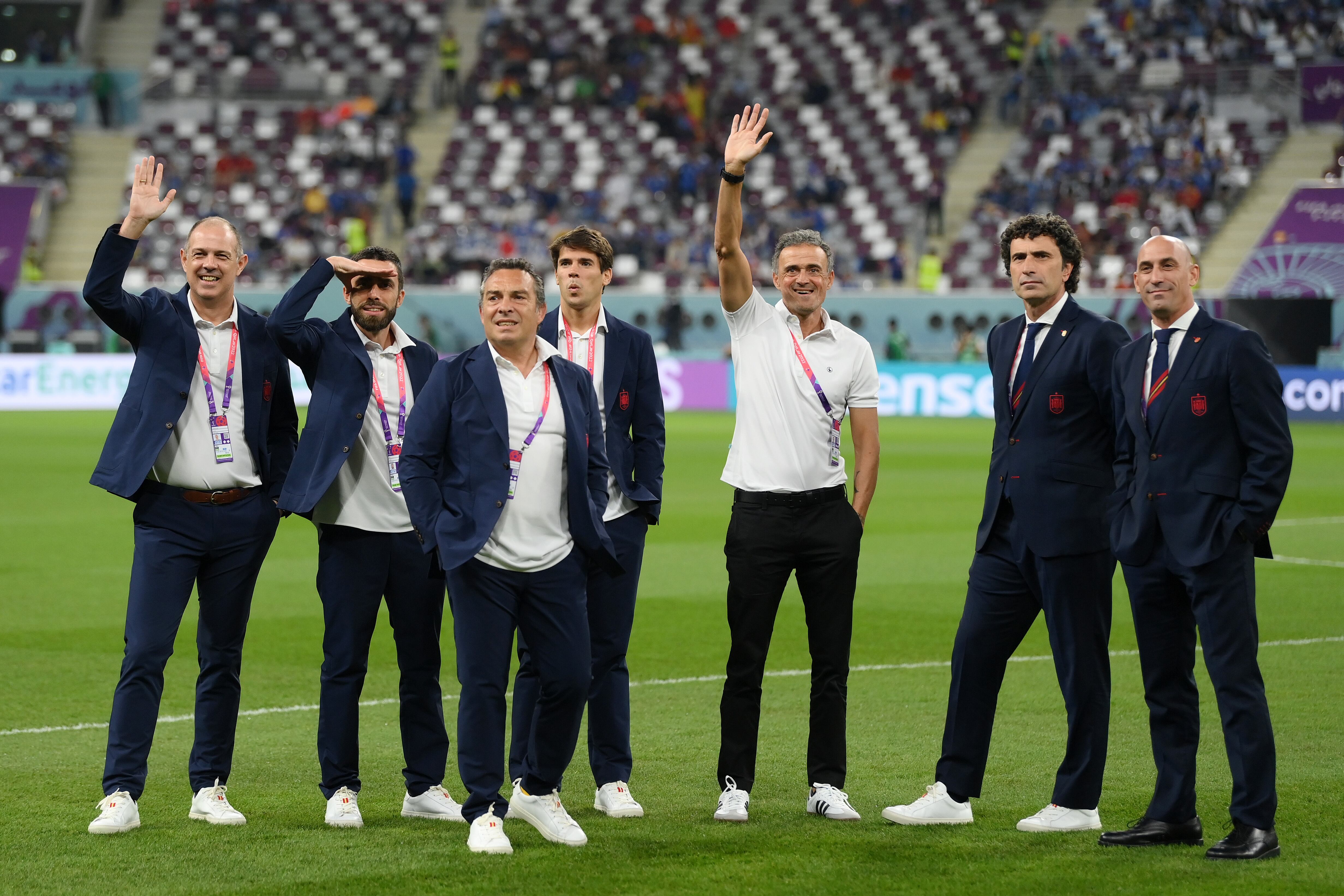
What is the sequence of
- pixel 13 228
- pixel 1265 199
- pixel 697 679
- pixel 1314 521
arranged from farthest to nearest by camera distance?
pixel 13 228
pixel 1265 199
pixel 1314 521
pixel 697 679

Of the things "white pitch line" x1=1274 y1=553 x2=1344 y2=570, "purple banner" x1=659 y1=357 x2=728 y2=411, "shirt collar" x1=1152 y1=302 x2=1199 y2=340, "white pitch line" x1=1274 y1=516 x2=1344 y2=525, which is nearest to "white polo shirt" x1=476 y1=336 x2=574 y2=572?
"shirt collar" x1=1152 y1=302 x2=1199 y2=340

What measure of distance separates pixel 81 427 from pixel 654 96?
21.6 metres

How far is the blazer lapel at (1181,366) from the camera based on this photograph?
5.96m

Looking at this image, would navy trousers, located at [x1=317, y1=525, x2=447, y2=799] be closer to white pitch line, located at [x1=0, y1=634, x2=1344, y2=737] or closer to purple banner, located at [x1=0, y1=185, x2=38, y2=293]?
white pitch line, located at [x1=0, y1=634, x2=1344, y2=737]

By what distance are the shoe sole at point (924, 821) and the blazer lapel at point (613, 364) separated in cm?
194

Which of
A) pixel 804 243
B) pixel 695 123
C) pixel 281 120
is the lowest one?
pixel 804 243

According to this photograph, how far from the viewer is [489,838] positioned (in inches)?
233

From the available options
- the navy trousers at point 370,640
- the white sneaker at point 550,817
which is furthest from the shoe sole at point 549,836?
the navy trousers at point 370,640

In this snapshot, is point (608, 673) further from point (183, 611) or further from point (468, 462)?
point (183, 611)

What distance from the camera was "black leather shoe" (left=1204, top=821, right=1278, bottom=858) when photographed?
5.84 meters

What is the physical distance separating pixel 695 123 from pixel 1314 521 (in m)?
29.3

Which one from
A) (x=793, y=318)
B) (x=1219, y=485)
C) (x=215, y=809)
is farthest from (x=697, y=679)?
(x=1219, y=485)

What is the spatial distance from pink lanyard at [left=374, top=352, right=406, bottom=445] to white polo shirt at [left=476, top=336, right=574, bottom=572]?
1.82 ft

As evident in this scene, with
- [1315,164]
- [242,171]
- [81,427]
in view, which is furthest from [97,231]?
[1315,164]
